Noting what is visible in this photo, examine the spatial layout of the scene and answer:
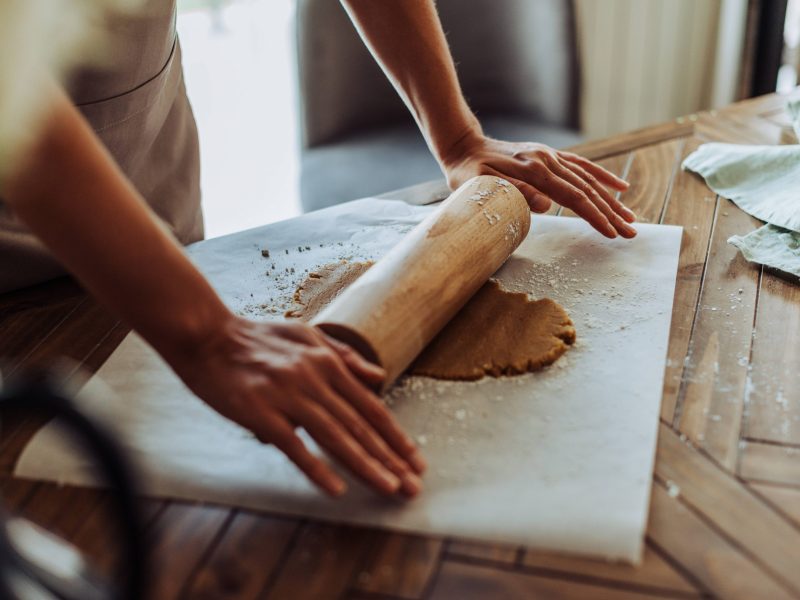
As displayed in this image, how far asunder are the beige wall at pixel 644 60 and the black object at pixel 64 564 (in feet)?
7.69

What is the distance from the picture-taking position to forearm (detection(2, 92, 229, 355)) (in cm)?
67

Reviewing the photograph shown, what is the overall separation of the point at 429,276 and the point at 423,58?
461mm

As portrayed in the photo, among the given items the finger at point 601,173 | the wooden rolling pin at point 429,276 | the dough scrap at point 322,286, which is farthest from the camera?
the finger at point 601,173

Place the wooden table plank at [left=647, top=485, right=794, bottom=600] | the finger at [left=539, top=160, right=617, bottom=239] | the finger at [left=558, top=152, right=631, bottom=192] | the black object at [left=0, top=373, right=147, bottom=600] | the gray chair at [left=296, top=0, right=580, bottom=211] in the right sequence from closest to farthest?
the black object at [left=0, top=373, right=147, bottom=600] < the wooden table plank at [left=647, top=485, right=794, bottom=600] < the finger at [left=539, top=160, right=617, bottom=239] < the finger at [left=558, top=152, right=631, bottom=192] < the gray chair at [left=296, top=0, right=580, bottom=211]

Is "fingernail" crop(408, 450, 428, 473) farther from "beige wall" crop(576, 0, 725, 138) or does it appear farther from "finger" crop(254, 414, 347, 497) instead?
"beige wall" crop(576, 0, 725, 138)

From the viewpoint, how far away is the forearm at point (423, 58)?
3.90 feet

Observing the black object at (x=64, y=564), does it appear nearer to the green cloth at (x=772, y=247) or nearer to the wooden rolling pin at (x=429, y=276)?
the wooden rolling pin at (x=429, y=276)

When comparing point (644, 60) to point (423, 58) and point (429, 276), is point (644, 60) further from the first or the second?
point (429, 276)

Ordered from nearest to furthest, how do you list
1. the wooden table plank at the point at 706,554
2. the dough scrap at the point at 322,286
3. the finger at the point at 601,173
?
the wooden table plank at the point at 706,554 → the dough scrap at the point at 322,286 → the finger at the point at 601,173

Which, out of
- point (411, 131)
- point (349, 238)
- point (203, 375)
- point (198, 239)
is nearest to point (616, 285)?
point (349, 238)

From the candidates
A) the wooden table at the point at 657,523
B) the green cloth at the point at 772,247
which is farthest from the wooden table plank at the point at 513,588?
the green cloth at the point at 772,247

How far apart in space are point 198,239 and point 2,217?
33 cm

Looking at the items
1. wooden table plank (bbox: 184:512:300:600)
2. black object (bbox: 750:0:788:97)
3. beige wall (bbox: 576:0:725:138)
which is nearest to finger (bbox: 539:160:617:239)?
wooden table plank (bbox: 184:512:300:600)

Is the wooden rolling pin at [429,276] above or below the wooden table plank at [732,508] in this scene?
above
